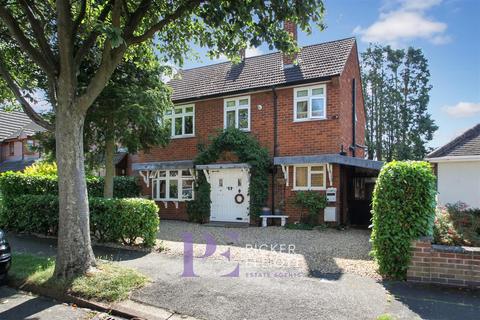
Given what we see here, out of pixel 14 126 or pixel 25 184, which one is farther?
pixel 14 126

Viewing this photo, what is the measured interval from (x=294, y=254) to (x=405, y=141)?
2932 cm

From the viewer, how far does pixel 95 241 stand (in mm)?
9547

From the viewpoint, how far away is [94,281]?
586cm

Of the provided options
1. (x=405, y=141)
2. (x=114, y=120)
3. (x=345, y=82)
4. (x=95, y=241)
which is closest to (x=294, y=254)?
(x=95, y=241)

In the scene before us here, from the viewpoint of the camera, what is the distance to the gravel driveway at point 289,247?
24.5 ft

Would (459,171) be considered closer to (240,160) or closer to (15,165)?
(240,160)

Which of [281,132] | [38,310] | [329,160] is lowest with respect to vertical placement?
[38,310]

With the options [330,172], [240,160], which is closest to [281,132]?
[240,160]

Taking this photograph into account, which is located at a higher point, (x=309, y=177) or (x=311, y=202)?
(x=309, y=177)

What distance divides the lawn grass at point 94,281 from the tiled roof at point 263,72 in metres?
9.94

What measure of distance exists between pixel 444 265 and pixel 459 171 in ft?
35.8

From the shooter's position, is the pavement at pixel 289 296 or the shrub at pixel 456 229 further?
the shrub at pixel 456 229

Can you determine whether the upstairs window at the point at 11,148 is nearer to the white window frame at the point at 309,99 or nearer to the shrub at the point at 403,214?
the white window frame at the point at 309,99

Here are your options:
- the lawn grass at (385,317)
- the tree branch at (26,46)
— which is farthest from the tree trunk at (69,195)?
the lawn grass at (385,317)
